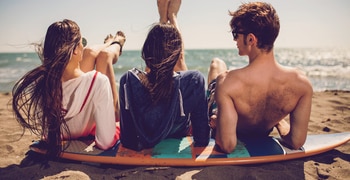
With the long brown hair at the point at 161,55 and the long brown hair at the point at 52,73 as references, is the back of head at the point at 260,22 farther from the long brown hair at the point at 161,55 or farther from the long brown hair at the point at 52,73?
the long brown hair at the point at 52,73

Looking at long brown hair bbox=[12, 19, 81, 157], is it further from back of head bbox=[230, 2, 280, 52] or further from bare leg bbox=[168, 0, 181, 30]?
bare leg bbox=[168, 0, 181, 30]

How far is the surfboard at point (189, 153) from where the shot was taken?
2.59 meters

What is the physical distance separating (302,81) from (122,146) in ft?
6.15

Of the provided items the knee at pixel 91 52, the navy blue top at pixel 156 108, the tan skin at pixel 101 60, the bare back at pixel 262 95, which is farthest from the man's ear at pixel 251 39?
the knee at pixel 91 52

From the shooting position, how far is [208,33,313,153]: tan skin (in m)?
2.40

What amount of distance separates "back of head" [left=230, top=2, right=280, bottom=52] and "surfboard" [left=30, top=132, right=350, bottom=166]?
1044mm

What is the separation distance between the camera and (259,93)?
2457 millimetres

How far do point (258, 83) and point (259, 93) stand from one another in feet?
0.36

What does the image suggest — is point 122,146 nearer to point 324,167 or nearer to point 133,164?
point 133,164

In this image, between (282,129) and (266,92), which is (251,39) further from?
(282,129)

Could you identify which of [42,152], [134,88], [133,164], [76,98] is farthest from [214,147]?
[42,152]

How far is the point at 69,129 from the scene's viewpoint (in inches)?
114

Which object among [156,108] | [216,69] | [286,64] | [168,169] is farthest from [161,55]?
[286,64]

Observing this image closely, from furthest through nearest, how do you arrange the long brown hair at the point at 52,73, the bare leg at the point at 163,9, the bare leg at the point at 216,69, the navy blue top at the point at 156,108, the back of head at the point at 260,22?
1. the bare leg at the point at 163,9
2. the bare leg at the point at 216,69
3. the navy blue top at the point at 156,108
4. the long brown hair at the point at 52,73
5. the back of head at the point at 260,22
